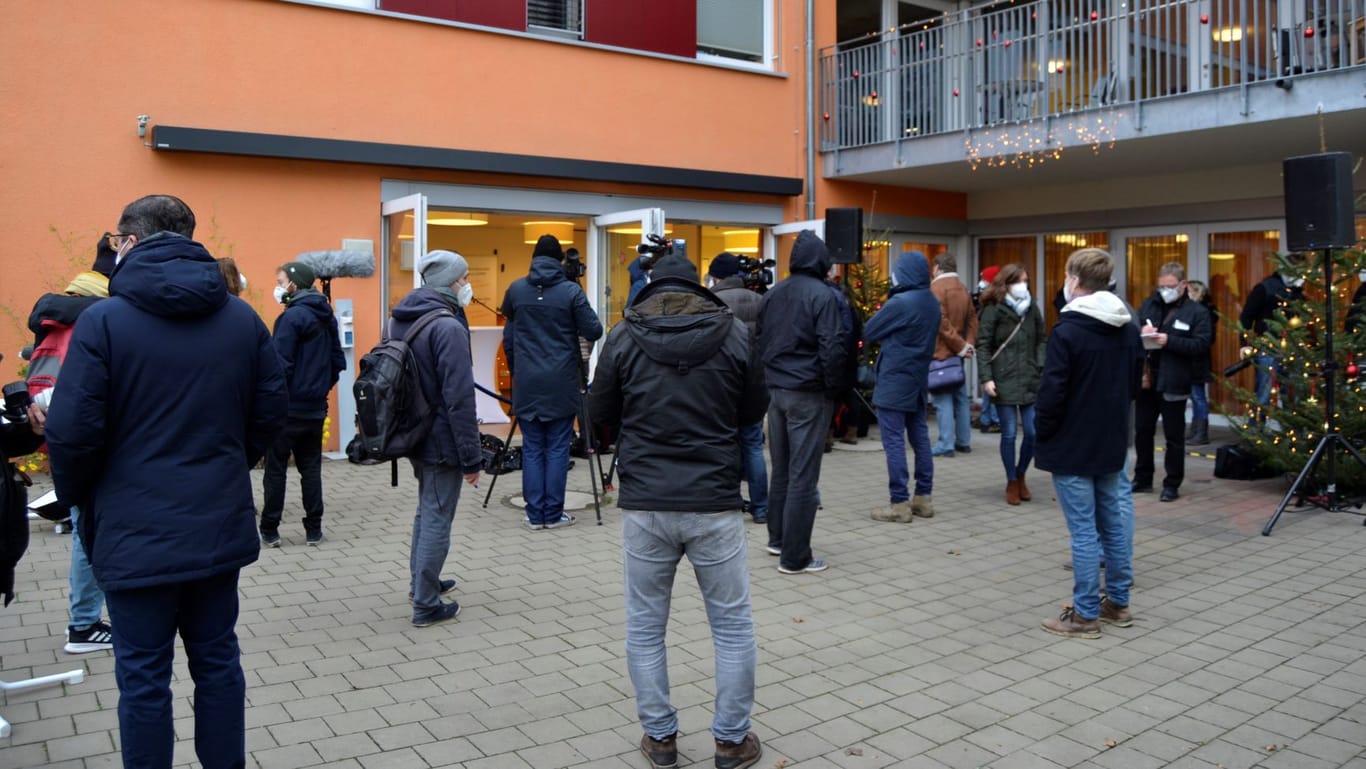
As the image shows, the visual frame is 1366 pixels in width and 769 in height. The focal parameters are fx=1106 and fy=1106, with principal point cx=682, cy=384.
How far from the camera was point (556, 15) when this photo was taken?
1227cm

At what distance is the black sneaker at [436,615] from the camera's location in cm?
560

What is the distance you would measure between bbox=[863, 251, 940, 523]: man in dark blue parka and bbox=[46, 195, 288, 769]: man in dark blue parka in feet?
17.3

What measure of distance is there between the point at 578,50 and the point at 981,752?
983cm

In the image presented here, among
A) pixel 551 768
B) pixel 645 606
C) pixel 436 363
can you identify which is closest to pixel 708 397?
pixel 645 606

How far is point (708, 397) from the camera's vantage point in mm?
3883

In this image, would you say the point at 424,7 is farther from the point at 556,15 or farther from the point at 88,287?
the point at 88,287

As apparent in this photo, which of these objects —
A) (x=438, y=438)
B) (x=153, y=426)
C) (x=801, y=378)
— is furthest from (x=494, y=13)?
(x=153, y=426)

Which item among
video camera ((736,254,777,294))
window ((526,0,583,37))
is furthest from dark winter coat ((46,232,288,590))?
window ((526,0,583,37))

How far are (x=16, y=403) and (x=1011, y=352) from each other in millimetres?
6838

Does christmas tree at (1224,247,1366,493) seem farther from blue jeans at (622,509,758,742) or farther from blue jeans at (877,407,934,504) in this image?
blue jeans at (622,509,758,742)

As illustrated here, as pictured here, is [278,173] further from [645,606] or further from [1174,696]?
[1174,696]

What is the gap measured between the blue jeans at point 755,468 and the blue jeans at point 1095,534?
255 cm

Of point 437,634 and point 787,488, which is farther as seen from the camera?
point 787,488

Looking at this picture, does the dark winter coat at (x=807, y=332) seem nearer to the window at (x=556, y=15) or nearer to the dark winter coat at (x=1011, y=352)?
the dark winter coat at (x=1011, y=352)
